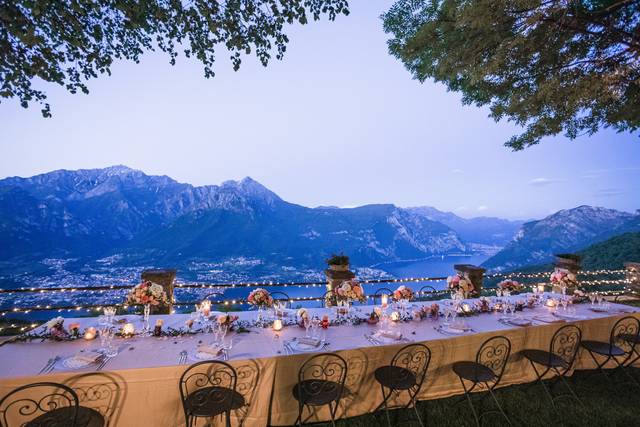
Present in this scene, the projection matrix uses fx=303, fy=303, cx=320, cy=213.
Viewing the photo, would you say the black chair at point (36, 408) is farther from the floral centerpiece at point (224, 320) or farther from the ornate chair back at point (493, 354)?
the ornate chair back at point (493, 354)

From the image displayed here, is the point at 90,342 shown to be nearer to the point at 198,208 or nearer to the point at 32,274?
the point at 32,274

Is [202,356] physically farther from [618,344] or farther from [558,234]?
[558,234]

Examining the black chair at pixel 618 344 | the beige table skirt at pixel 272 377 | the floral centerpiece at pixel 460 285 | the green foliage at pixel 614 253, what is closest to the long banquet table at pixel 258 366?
the beige table skirt at pixel 272 377

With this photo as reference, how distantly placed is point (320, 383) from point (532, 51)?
645 cm

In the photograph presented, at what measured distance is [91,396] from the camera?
2703 mm

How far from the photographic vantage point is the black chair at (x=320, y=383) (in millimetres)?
2977

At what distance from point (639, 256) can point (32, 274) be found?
7533 cm

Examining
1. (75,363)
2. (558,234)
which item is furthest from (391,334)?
(558,234)

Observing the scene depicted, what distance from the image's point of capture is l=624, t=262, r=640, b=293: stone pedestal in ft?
28.3

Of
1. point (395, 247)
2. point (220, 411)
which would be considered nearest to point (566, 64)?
point (220, 411)

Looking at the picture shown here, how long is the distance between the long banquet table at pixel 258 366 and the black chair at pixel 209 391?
0.11m

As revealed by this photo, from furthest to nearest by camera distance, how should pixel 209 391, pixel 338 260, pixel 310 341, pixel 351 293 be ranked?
pixel 338 260, pixel 351 293, pixel 310 341, pixel 209 391

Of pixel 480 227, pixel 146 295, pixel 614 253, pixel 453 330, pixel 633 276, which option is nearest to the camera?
pixel 146 295

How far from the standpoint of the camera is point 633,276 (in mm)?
8758
